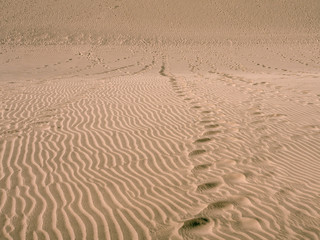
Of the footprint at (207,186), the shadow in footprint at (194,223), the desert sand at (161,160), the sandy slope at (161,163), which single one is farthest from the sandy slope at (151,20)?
the shadow in footprint at (194,223)

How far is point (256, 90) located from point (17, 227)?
9.26 m

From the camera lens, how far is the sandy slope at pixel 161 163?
3730mm

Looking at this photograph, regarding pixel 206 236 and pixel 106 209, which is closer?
pixel 206 236

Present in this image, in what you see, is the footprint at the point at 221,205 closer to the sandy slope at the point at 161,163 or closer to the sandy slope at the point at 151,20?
the sandy slope at the point at 161,163

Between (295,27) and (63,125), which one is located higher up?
(295,27)

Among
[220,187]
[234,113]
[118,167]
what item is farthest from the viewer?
[234,113]

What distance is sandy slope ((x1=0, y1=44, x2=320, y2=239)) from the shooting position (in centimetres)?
373

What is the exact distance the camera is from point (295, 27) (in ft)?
116

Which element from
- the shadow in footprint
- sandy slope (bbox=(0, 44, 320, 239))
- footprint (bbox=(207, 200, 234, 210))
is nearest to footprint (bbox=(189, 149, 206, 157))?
sandy slope (bbox=(0, 44, 320, 239))

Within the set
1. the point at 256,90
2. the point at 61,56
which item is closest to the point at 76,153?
the point at 256,90

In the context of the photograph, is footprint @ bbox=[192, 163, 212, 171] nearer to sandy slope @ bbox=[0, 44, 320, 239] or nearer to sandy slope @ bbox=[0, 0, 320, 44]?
sandy slope @ bbox=[0, 44, 320, 239]

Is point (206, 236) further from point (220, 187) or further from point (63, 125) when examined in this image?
point (63, 125)

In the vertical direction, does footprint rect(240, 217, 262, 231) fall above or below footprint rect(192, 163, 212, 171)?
above

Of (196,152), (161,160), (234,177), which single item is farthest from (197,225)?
(196,152)
